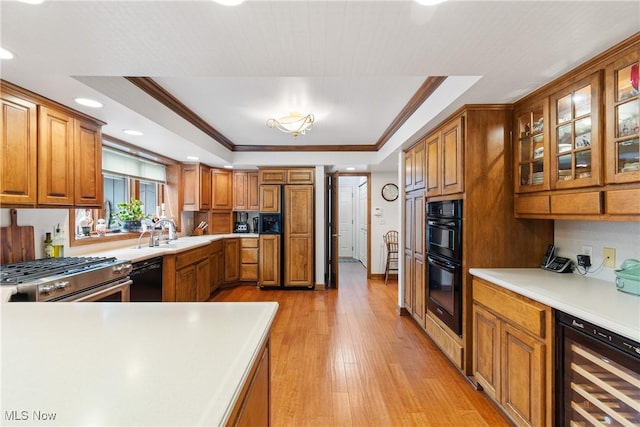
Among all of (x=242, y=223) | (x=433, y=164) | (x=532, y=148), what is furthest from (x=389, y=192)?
(x=532, y=148)

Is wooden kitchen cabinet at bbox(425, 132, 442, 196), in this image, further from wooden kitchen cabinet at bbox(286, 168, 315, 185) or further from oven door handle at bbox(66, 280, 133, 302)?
oven door handle at bbox(66, 280, 133, 302)

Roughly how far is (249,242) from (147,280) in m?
2.31

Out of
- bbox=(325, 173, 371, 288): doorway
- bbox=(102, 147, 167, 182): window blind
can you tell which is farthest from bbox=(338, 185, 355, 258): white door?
bbox=(102, 147, 167, 182): window blind

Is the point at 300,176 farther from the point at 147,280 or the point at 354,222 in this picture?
the point at 354,222

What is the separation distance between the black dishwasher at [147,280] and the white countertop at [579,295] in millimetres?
2929

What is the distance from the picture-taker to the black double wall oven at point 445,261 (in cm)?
239

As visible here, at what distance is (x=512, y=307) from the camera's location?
5.87 ft

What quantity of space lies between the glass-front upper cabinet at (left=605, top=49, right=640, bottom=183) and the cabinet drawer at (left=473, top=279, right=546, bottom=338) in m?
0.77

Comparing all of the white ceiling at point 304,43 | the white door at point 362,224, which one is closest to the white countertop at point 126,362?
the white ceiling at point 304,43

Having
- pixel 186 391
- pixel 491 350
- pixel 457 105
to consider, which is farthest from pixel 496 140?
pixel 186 391

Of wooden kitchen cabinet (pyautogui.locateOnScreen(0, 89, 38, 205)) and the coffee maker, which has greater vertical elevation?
wooden kitchen cabinet (pyautogui.locateOnScreen(0, 89, 38, 205))

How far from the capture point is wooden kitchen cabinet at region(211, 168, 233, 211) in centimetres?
520

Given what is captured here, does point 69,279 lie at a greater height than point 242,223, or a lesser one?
lesser

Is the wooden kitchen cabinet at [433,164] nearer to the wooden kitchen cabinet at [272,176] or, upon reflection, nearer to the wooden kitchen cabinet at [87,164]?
the wooden kitchen cabinet at [272,176]
